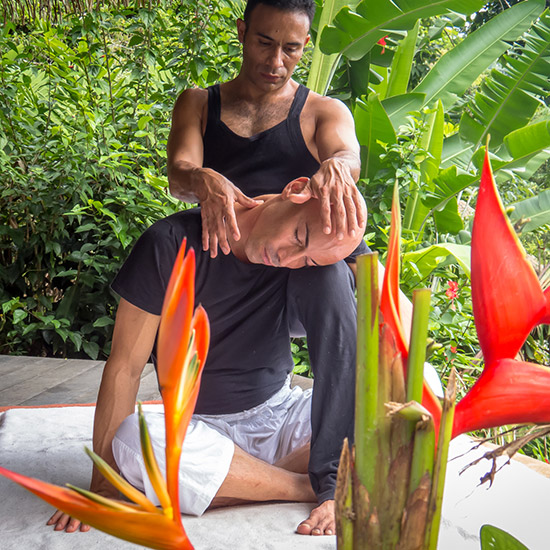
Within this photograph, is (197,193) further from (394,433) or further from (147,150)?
(147,150)

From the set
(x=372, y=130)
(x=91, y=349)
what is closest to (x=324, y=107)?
(x=372, y=130)

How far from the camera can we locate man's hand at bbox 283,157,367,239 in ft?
2.55

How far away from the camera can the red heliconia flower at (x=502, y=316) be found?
11.4 inches

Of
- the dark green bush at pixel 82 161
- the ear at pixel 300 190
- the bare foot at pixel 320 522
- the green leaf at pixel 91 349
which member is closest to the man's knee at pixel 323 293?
the bare foot at pixel 320 522

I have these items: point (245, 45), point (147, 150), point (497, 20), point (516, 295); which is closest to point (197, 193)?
point (245, 45)

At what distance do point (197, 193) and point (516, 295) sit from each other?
2.62ft

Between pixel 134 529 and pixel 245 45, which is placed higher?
pixel 245 45

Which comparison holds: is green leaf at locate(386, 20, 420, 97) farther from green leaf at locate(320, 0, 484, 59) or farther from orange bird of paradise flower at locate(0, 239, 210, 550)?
orange bird of paradise flower at locate(0, 239, 210, 550)

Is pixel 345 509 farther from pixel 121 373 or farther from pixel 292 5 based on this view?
pixel 292 5

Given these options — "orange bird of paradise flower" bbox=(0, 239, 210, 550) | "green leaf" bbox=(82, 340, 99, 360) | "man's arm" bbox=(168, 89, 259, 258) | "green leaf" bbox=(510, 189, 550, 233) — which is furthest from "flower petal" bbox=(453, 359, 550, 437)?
"green leaf" bbox=(510, 189, 550, 233)

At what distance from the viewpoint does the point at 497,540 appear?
13.5 inches

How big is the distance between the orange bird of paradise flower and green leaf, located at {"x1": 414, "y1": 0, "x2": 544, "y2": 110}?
10.0 feet

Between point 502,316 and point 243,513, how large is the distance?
1171mm

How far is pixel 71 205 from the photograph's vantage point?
270cm
